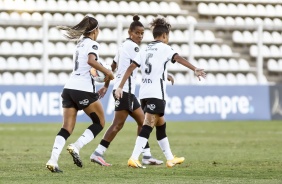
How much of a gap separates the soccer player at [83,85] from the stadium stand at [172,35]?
1542 centimetres

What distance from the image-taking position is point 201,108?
27.5 m

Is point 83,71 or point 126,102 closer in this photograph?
point 83,71

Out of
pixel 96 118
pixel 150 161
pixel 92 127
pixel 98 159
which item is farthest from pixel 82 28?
pixel 150 161

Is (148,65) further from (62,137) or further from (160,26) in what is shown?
(62,137)

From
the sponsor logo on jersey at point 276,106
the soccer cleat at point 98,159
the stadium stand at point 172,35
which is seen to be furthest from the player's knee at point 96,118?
the sponsor logo on jersey at point 276,106

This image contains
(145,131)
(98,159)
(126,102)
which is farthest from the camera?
(126,102)

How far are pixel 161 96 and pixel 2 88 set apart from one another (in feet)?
44.2

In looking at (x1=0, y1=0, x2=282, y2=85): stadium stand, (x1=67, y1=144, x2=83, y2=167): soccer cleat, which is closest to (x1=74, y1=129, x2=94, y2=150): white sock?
(x1=67, y1=144, x2=83, y2=167): soccer cleat

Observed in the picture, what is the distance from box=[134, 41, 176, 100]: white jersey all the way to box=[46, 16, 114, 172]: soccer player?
60cm

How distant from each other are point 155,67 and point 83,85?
3.68 feet

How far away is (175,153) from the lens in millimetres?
15203

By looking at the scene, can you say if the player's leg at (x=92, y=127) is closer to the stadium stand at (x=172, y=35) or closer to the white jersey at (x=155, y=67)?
the white jersey at (x=155, y=67)

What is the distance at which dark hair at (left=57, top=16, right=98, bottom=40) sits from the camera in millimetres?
11727

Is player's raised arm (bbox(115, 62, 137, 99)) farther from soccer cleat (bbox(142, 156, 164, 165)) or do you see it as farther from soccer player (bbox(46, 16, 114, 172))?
soccer cleat (bbox(142, 156, 164, 165))
